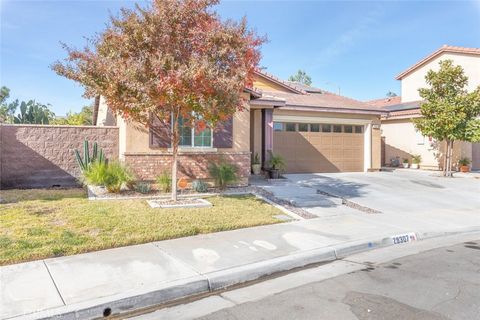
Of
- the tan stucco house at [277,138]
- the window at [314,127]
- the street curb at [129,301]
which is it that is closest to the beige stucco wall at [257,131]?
the tan stucco house at [277,138]

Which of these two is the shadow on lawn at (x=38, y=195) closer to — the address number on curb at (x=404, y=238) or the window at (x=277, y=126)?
the address number on curb at (x=404, y=238)

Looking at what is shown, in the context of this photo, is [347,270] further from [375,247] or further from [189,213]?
[189,213]

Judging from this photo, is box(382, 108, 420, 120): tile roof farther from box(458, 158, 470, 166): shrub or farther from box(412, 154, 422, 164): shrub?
box(458, 158, 470, 166): shrub

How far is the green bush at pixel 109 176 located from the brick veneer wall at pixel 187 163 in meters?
0.66

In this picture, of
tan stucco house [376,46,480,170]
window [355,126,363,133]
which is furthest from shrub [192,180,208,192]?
tan stucco house [376,46,480,170]

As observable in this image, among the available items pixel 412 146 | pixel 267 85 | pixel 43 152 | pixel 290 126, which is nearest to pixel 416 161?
pixel 412 146

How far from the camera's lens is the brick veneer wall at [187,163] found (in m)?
12.1

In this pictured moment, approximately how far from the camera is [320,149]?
731 inches

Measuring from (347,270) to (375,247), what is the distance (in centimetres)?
167

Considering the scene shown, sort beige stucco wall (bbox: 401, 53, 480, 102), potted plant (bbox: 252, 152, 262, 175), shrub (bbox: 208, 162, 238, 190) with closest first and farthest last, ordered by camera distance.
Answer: shrub (bbox: 208, 162, 238, 190) < potted plant (bbox: 252, 152, 262, 175) < beige stucco wall (bbox: 401, 53, 480, 102)

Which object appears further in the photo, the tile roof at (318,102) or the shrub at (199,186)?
the tile roof at (318,102)

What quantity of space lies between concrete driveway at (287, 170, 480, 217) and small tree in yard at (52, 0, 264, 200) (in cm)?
572

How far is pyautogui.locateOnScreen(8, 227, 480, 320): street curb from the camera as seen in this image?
435cm

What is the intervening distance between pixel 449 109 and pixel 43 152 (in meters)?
17.1
